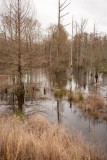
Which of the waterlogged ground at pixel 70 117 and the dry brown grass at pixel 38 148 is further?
the waterlogged ground at pixel 70 117

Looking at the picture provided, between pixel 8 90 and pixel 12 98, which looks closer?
pixel 12 98

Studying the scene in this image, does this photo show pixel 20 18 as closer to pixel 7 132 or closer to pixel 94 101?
pixel 94 101

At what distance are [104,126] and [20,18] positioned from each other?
891 centimetres

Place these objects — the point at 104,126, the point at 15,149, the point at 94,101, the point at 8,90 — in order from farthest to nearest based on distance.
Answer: the point at 8,90
the point at 94,101
the point at 104,126
the point at 15,149

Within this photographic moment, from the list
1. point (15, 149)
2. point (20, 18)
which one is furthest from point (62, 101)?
point (15, 149)

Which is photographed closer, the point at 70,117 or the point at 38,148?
the point at 38,148

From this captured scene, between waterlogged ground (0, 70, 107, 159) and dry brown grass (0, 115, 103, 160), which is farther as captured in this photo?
waterlogged ground (0, 70, 107, 159)

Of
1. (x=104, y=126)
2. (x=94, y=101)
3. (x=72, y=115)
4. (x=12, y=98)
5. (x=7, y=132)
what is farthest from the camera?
(x=12, y=98)

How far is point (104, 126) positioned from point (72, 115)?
2.13 meters

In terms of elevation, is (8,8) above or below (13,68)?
above

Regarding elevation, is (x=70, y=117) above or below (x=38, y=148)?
below

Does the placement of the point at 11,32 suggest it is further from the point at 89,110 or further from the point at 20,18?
the point at 89,110

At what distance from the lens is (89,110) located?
11.4 metres

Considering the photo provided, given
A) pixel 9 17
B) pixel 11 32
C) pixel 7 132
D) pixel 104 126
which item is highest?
pixel 9 17
